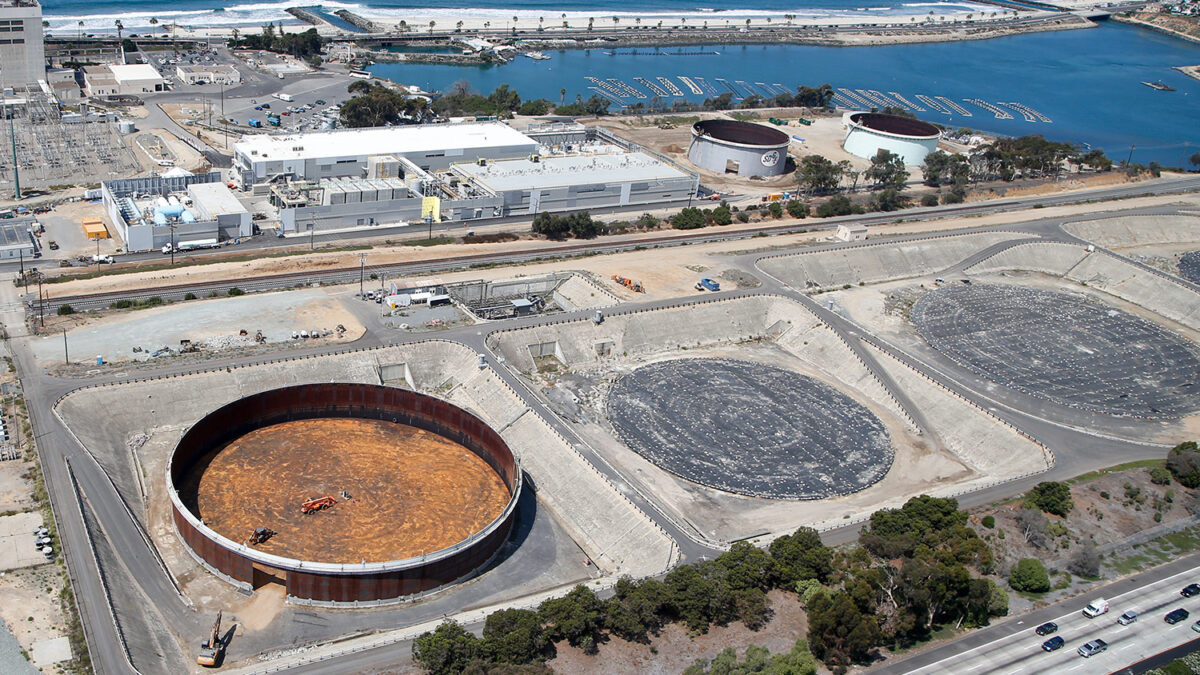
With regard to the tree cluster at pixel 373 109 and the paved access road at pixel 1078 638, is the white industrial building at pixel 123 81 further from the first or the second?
the paved access road at pixel 1078 638

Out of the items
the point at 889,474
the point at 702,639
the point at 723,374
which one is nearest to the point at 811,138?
the point at 723,374

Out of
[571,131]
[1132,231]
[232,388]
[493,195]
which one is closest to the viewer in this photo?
[232,388]

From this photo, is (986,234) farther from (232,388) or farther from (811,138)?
(232,388)

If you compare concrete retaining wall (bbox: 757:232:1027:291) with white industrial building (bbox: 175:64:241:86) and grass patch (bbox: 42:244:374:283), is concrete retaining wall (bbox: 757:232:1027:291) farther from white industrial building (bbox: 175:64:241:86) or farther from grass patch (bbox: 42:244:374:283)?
white industrial building (bbox: 175:64:241:86)

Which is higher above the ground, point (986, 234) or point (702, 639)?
point (986, 234)

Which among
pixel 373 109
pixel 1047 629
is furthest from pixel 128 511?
pixel 373 109

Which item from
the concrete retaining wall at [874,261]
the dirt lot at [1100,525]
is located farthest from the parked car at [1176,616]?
the concrete retaining wall at [874,261]
